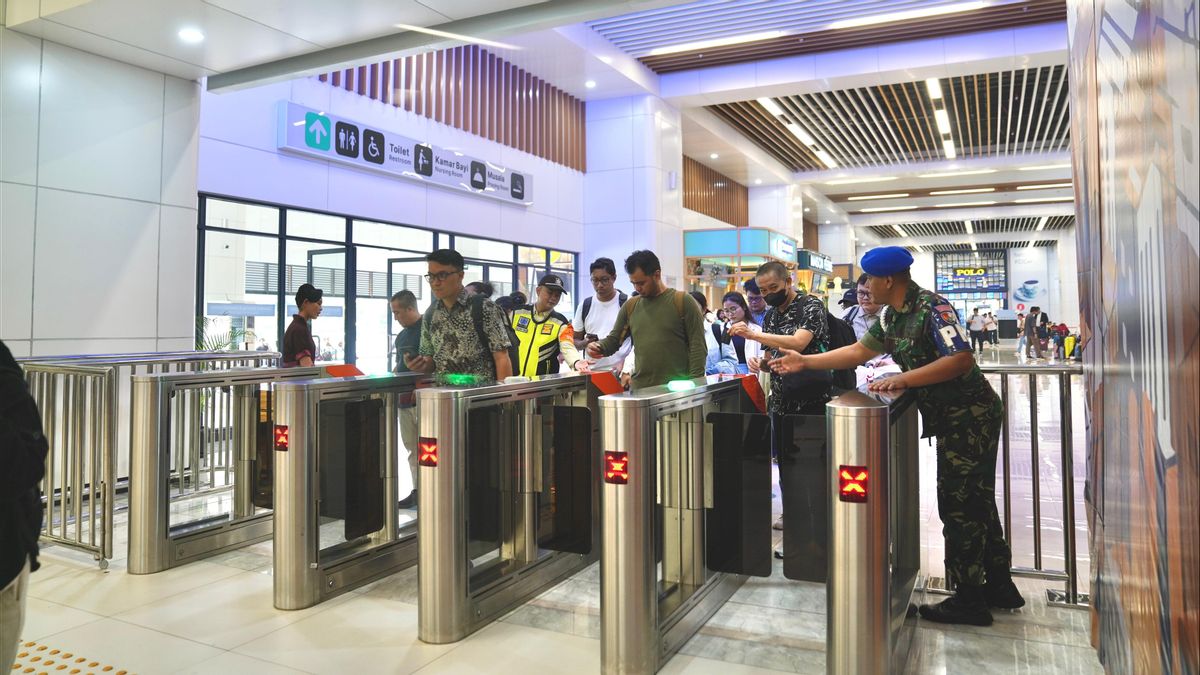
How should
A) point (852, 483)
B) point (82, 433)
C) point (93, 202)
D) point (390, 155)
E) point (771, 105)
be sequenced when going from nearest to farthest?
point (852, 483)
point (82, 433)
point (93, 202)
point (390, 155)
point (771, 105)

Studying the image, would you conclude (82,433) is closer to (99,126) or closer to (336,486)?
(336,486)

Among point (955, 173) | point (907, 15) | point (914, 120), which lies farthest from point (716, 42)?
point (955, 173)

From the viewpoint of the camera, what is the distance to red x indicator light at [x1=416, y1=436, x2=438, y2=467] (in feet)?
10.4

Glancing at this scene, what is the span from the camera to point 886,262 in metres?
3.01

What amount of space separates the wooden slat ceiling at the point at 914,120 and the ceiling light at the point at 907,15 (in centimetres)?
274

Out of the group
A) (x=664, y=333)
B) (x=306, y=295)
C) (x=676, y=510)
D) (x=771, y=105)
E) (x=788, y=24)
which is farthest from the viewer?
(x=771, y=105)

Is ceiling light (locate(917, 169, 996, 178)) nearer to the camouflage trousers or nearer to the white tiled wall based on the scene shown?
the white tiled wall

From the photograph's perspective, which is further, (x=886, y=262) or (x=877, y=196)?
(x=877, y=196)

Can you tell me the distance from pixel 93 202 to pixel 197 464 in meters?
2.50

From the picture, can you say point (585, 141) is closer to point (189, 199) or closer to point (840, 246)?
point (189, 199)

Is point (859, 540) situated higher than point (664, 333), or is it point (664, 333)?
point (664, 333)

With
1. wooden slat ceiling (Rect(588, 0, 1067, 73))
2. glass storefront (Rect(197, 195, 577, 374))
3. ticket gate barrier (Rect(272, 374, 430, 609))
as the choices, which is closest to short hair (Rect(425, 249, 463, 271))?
ticket gate barrier (Rect(272, 374, 430, 609))

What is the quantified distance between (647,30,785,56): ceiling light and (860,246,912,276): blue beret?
30.4ft

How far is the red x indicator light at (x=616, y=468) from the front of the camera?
272cm
